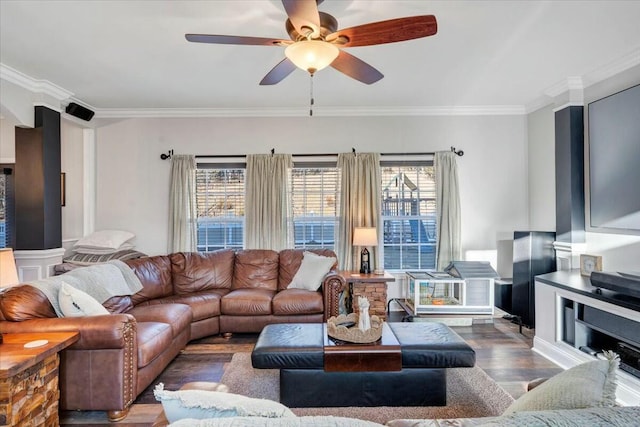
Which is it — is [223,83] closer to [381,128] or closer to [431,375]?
[381,128]

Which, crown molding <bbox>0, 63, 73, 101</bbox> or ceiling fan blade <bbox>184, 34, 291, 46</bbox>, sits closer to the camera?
ceiling fan blade <bbox>184, 34, 291, 46</bbox>

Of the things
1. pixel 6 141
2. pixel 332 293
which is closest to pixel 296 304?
pixel 332 293

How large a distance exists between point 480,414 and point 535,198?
11.1 feet

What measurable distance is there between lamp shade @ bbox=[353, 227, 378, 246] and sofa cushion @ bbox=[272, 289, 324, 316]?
0.92m

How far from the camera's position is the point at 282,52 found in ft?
10.5

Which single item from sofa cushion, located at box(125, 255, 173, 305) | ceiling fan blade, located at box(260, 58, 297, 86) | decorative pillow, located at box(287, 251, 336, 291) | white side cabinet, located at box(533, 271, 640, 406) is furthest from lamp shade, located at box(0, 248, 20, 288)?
white side cabinet, located at box(533, 271, 640, 406)

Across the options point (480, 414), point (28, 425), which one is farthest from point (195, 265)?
point (480, 414)

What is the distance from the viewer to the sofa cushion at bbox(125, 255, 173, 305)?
156 inches

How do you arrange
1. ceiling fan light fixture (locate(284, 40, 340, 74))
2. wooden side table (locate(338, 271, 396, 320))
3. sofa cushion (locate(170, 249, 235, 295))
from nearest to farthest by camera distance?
ceiling fan light fixture (locate(284, 40, 340, 74))
wooden side table (locate(338, 271, 396, 320))
sofa cushion (locate(170, 249, 235, 295))

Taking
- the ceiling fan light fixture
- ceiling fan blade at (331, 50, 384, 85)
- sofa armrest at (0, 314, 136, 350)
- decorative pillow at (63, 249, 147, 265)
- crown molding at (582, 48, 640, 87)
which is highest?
crown molding at (582, 48, 640, 87)

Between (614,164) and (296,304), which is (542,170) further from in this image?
(296,304)

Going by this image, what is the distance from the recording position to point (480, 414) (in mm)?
2420

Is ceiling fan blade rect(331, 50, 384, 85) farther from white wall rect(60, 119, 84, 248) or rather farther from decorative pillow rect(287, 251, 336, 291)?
white wall rect(60, 119, 84, 248)

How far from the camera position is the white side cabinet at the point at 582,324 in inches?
103
